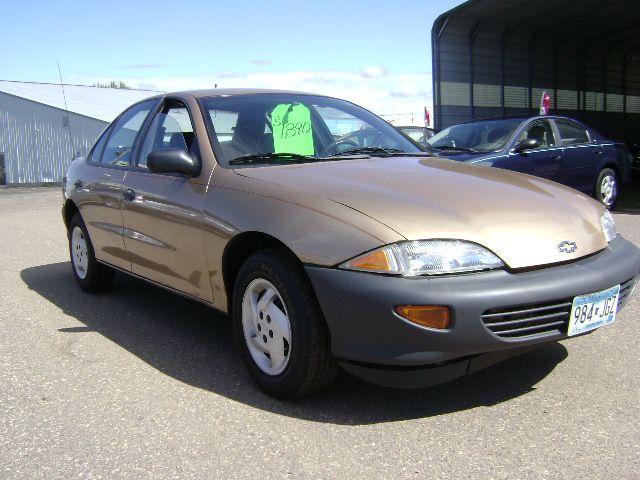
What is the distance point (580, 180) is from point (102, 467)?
8.50 meters

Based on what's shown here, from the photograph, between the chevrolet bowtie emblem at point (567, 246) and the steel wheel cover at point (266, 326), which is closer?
the chevrolet bowtie emblem at point (567, 246)

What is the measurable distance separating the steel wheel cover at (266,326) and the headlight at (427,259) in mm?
502

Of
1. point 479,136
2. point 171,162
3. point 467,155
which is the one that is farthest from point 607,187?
point 171,162

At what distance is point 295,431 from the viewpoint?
2.88 m

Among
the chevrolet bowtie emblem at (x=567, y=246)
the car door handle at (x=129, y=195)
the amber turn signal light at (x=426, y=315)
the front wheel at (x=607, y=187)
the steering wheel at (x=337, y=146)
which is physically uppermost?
the steering wheel at (x=337, y=146)

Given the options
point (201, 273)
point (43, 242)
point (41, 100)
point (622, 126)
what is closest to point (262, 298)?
point (201, 273)

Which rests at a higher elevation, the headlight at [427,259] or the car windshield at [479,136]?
the car windshield at [479,136]

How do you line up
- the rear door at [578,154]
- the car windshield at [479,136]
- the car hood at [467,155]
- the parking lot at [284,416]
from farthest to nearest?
the rear door at [578,154], the car windshield at [479,136], the car hood at [467,155], the parking lot at [284,416]

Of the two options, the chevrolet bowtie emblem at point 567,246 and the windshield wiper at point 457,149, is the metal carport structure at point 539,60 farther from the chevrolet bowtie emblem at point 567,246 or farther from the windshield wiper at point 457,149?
the chevrolet bowtie emblem at point 567,246

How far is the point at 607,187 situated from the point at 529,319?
8.29 meters

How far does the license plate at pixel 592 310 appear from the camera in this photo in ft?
9.36

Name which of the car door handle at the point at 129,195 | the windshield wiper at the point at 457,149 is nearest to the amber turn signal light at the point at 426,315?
the car door handle at the point at 129,195

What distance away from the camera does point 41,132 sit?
3111cm

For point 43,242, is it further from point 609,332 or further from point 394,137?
point 609,332
